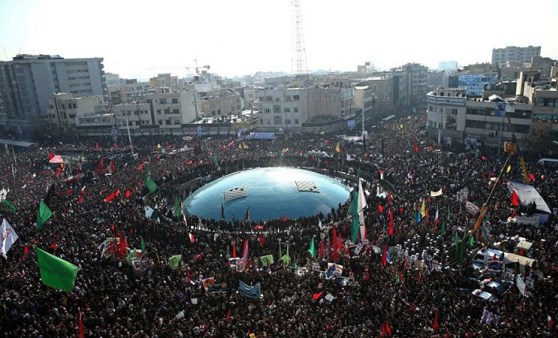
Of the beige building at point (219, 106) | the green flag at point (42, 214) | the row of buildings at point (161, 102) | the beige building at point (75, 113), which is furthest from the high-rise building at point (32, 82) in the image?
the green flag at point (42, 214)

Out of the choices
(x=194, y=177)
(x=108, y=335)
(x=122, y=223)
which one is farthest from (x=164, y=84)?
(x=108, y=335)

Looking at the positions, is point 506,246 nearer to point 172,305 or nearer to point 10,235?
point 172,305

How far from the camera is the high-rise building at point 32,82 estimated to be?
3666 inches

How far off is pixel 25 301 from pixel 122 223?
12.1m

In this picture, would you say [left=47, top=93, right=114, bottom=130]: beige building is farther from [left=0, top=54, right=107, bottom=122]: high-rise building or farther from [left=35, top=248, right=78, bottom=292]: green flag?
[left=35, top=248, right=78, bottom=292]: green flag

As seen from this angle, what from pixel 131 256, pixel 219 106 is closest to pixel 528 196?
pixel 131 256

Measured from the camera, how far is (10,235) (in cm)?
2572

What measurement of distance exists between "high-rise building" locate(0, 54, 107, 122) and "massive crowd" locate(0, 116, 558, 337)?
5570 centimetres

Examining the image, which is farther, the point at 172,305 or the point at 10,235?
the point at 10,235

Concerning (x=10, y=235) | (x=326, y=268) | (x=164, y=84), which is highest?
(x=164, y=84)

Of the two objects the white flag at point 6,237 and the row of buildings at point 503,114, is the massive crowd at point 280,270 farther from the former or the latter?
the row of buildings at point 503,114

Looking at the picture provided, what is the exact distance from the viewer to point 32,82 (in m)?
93.4

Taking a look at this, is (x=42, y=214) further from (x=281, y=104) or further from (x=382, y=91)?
(x=382, y=91)

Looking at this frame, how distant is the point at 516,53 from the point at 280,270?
162 metres
